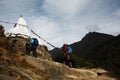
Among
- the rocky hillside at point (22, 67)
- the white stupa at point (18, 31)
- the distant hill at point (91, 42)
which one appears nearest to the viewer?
the rocky hillside at point (22, 67)

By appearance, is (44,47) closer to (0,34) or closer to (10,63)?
(0,34)

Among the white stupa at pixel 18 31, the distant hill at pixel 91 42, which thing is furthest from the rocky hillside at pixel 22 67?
the distant hill at pixel 91 42

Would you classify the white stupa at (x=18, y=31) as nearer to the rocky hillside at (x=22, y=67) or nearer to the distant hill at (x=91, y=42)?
the rocky hillside at (x=22, y=67)

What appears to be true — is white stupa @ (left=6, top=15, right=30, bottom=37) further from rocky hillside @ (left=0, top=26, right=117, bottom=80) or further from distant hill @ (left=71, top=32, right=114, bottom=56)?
distant hill @ (left=71, top=32, right=114, bottom=56)

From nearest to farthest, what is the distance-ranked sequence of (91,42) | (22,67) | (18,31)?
(22,67) → (18,31) → (91,42)

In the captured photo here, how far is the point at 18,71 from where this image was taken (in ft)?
39.2

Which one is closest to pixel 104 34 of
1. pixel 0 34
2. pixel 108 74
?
pixel 108 74

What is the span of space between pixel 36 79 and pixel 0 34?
4.45 m

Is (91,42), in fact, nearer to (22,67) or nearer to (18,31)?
(18,31)

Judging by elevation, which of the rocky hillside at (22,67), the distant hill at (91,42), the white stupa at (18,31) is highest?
the distant hill at (91,42)

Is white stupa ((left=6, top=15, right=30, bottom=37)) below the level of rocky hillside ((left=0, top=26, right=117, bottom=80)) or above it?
above

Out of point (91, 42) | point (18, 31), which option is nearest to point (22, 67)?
point (18, 31)

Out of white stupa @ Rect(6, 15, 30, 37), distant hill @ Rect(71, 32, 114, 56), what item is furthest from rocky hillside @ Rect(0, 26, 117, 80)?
distant hill @ Rect(71, 32, 114, 56)

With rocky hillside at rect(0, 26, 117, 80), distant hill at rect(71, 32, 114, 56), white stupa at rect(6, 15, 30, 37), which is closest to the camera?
rocky hillside at rect(0, 26, 117, 80)
